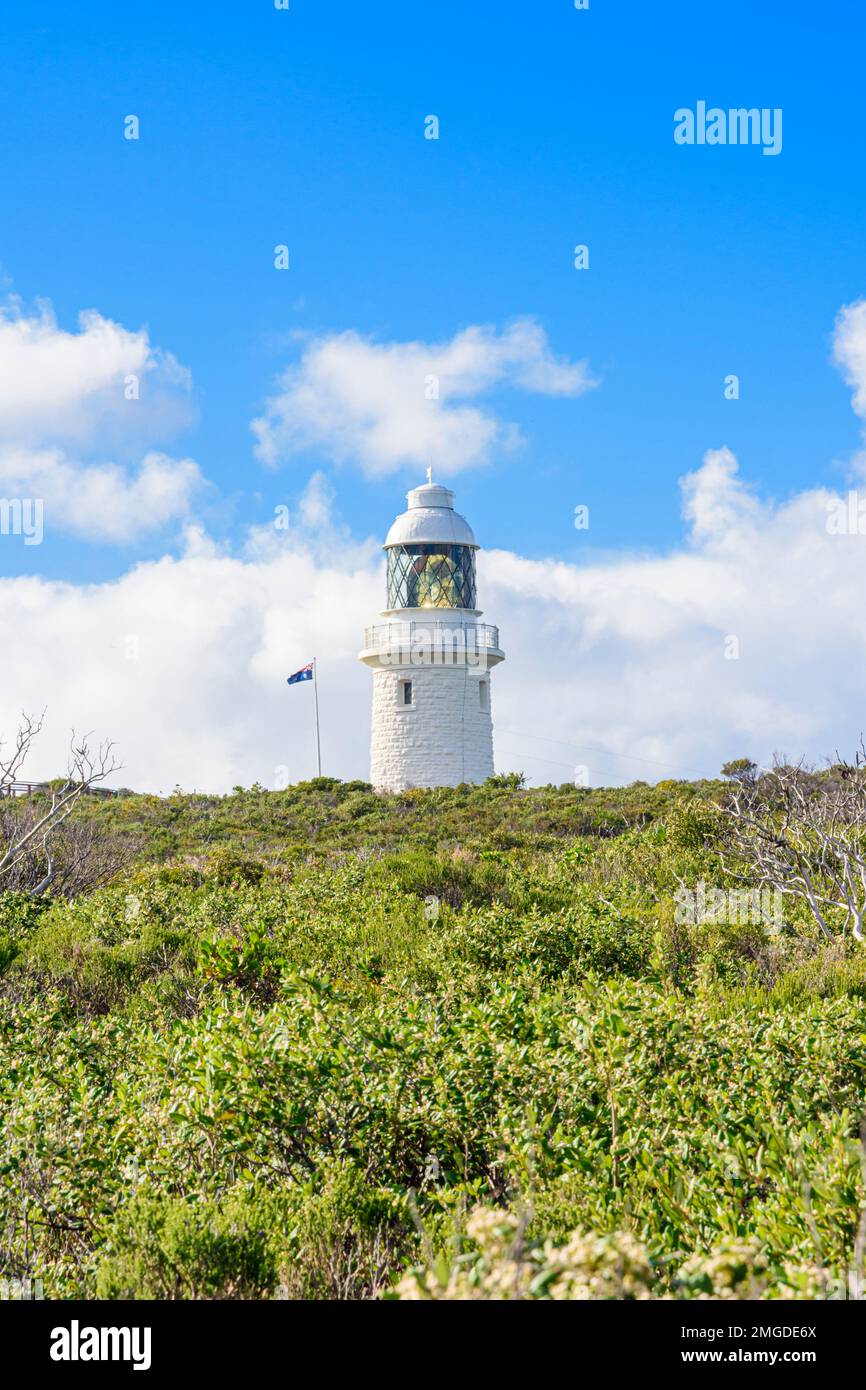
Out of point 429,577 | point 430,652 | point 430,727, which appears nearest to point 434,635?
point 430,652

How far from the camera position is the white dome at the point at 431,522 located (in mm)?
33875

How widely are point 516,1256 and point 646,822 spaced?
23.0m

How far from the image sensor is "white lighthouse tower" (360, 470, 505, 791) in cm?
3372

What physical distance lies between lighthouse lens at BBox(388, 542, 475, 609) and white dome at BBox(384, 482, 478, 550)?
26 cm

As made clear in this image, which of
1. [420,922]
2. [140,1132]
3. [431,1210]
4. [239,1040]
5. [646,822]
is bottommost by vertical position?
[431,1210]

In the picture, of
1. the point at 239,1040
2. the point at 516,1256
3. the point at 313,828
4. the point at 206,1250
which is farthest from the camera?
the point at 313,828

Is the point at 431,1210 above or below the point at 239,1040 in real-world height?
below

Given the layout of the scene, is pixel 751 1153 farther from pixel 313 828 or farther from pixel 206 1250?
pixel 313 828

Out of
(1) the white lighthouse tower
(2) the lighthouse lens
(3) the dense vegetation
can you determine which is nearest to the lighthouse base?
(1) the white lighthouse tower

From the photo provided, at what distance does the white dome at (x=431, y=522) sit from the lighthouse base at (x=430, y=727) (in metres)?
3.90

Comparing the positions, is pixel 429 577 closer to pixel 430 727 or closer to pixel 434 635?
pixel 434 635

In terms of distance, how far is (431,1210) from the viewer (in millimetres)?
4582

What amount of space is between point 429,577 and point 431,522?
1675 millimetres
